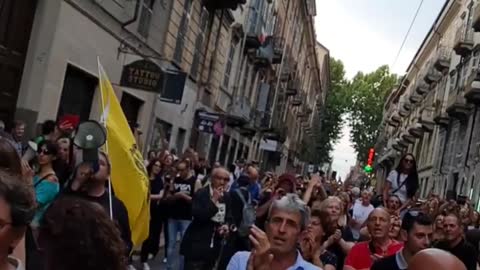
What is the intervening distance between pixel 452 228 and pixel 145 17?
12.0m

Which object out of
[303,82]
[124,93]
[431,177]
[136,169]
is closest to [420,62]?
[303,82]

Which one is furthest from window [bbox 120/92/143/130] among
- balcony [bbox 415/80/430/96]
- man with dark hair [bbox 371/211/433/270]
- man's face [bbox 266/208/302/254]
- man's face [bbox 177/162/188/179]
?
balcony [bbox 415/80/430/96]

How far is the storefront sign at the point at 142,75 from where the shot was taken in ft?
51.6

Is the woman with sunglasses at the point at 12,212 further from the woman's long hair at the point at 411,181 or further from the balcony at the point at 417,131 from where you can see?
the balcony at the point at 417,131

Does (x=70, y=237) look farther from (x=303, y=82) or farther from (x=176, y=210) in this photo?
(x=303, y=82)

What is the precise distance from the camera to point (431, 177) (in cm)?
4709

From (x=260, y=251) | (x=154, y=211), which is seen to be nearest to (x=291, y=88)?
(x=154, y=211)

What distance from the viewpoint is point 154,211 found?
12.1m

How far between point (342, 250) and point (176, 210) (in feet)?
15.0

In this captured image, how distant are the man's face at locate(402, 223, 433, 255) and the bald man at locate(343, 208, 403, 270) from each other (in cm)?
51

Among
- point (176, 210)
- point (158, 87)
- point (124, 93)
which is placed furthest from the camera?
point (124, 93)

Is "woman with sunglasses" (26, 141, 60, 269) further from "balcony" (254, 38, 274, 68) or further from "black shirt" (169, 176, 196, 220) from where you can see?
"balcony" (254, 38, 274, 68)

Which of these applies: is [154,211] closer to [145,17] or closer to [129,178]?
[129,178]

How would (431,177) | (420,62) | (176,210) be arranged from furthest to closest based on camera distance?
(420,62), (431,177), (176,210)
